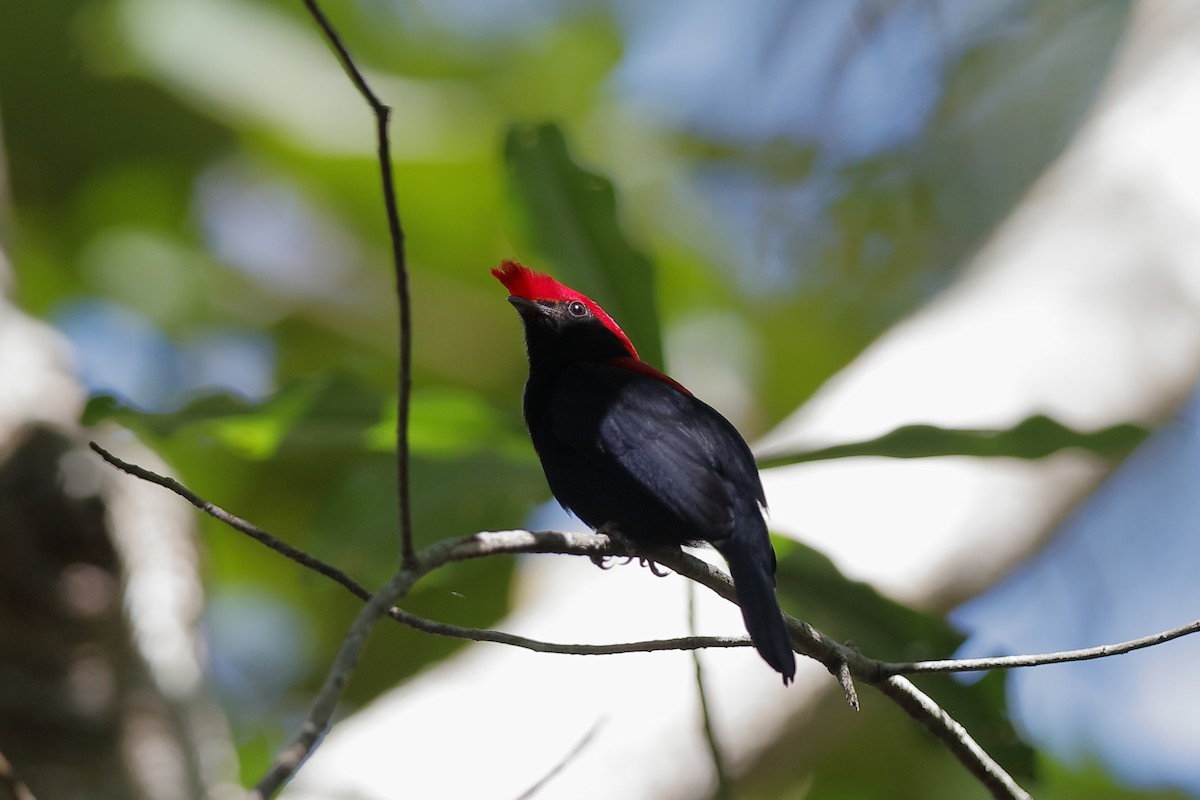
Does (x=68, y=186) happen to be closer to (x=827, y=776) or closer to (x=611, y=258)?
(x=611, y=258)

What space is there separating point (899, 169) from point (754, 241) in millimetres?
995

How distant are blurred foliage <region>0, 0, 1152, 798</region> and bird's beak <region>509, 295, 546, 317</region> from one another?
1.70 m

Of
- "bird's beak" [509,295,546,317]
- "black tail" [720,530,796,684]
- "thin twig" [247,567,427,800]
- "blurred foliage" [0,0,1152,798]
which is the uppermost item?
"blurred foliage" [0,0,1152,798]

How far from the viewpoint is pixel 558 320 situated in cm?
355

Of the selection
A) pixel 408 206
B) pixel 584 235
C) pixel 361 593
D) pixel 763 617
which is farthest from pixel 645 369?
pixel 408 206

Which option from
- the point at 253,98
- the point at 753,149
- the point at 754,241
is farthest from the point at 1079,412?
the point at 253,98

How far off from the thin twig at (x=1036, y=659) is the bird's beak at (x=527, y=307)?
170cm

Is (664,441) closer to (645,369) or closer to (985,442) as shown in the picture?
(645,369)

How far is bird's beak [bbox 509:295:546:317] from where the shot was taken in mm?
3467

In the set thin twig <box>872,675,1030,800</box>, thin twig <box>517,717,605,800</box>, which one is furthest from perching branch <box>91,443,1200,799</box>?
thin twig <box>517,717,605,800</box>

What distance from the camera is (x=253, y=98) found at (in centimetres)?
667

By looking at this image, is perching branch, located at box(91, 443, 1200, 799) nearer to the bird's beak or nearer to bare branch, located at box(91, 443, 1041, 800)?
bare branch, located at box(91, 443, 1041, 800)

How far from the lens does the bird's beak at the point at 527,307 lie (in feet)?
11.4

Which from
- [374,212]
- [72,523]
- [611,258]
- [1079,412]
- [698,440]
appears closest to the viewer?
[698,440]
